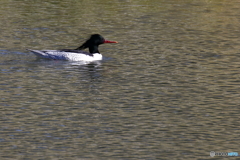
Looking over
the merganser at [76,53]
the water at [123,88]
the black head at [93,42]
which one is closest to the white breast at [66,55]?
the merganser at [76,53]

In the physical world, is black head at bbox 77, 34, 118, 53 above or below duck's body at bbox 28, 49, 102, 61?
above

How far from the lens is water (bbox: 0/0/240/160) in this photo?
12.4 metres

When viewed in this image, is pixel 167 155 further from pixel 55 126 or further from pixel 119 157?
pixel 55 126

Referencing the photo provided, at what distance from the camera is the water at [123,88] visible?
489 inches

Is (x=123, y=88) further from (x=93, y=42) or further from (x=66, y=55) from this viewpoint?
(x=93, y=42)

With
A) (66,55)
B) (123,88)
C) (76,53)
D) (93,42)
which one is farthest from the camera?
(93,42)

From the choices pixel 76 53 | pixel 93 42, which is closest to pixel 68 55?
pixel 76 53

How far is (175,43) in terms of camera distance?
24328mm

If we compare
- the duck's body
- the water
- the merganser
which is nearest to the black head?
the merganser

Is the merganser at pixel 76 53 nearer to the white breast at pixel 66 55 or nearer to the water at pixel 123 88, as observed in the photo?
the white breast at pixel 66 55

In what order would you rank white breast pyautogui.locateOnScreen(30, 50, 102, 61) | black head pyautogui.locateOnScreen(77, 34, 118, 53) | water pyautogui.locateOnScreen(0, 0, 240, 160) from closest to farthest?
water pyautogui.locateOnScreen(0, 0, 240, 160) → white breast pyautogui.locateOnScreen(30, 50, 102, 61) → black head pyautogui.locateOnScreen(77, 34, 118, 53)

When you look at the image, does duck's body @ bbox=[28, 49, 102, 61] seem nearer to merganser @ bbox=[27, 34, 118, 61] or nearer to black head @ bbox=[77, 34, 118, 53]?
merganser @ bbox=[27, 34, 118, 61]

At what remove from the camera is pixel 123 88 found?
675 inches

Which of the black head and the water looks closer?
the water
